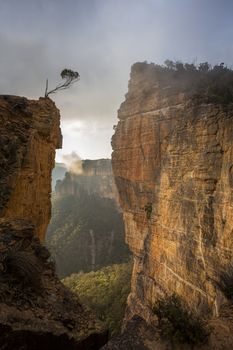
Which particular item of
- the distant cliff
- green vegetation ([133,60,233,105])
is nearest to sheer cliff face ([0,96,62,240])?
green vegetation ([133,60,233,105])

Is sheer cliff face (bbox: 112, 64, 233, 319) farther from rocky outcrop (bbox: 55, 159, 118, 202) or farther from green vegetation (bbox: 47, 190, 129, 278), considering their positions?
rocky outcrop (bbox: 55, 159, 118, 202)

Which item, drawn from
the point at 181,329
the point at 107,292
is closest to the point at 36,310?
the point at 181,329

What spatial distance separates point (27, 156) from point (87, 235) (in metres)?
56.7

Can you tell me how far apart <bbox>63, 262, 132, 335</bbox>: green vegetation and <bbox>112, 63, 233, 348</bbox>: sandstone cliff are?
2.29 m

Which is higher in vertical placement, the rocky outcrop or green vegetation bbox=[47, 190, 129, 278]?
the rocky outcrop

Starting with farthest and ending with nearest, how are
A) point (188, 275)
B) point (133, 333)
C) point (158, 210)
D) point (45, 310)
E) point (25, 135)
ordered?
1. point (158, 210)
2. point (188, 275)
3. point (25, 135)
4. point (133, 333)
5. point (45, 310)

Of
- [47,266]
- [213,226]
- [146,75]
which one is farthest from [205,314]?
[146,75]

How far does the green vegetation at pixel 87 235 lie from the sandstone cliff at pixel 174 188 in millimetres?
24354

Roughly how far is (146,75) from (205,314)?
17.5m

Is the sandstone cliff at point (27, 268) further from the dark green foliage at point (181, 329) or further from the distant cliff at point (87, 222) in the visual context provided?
the distant cliff at point (87, 222)

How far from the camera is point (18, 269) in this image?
5160 mm

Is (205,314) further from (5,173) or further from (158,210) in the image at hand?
(5,173)

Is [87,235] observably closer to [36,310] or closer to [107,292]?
[107,292]

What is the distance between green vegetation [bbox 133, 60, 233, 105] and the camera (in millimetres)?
17719
